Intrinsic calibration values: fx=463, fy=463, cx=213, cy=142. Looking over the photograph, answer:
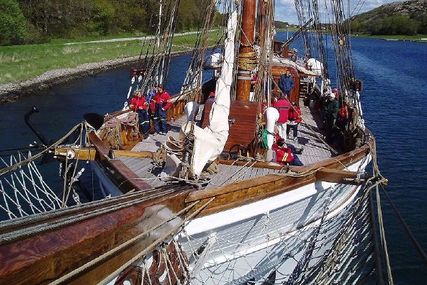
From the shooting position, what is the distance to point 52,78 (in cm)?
4194

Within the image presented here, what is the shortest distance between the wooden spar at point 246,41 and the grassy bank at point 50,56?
104 ft

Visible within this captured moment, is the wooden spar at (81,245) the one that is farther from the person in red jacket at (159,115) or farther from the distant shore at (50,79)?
the distant shore at (50,79)

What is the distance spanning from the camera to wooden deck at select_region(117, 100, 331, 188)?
721cm

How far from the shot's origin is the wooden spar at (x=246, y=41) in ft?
31.5

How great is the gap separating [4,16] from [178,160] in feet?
167

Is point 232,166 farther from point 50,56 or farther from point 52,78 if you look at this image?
point 50,56

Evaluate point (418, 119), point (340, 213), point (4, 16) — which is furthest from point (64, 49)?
point (340, 213)

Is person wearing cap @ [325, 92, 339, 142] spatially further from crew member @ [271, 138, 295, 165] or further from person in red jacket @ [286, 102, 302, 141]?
crew member @ [271, 138, 295, 165]

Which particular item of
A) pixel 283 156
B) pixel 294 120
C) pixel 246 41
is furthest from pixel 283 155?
pixel 294 120

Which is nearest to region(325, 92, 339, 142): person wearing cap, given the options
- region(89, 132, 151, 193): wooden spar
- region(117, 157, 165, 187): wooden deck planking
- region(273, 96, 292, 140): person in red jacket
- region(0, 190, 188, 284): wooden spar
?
region(273, 96, 292, 140): person in red jacket

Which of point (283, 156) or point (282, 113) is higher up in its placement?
point (282, 113)

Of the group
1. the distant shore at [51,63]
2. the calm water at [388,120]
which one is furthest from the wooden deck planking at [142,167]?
the distant shore at [51,63]

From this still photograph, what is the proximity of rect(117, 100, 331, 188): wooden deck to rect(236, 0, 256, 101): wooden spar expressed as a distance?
205 centimetres

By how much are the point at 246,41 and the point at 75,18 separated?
63933 mm
